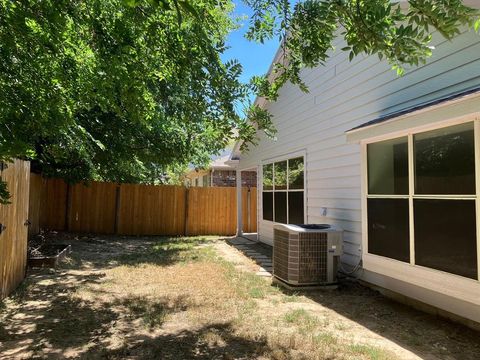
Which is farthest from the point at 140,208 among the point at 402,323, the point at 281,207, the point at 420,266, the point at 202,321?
the point at 420,266

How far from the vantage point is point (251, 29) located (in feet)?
14.5

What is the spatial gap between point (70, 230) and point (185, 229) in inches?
157

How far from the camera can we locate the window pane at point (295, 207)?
30.0ft

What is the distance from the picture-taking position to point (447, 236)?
4332 mm

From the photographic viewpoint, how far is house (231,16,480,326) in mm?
4180

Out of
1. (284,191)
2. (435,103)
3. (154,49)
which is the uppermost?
(154,49)

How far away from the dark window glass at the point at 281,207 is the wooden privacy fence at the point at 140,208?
444 centimetres

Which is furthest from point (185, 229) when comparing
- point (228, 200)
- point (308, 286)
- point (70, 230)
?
point (308, 286)

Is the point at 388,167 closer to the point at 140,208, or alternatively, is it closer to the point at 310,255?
the point at 310,255

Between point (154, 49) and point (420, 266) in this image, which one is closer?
point (154, 49)

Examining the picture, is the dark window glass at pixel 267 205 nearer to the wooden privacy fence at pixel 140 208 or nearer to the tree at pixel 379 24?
the wooden privacy fence at pixel 140 208

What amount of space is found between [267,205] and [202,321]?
22.3 ft

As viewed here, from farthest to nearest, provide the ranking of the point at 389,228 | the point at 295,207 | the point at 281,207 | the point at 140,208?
1. the point at 140,208
2. the point at 281,207
3. the point at 295,207
4. the point at 389,228

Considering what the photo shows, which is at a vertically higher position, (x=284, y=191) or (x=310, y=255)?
(x=284, y=191)
